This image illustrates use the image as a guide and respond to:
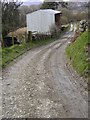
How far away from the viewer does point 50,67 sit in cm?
1495

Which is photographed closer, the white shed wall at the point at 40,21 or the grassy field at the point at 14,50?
the grassy field at the point at 14,50

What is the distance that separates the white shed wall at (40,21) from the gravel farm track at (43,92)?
1954 cm

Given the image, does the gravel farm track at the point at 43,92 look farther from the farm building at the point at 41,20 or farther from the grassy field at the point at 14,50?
the farm building at the point at 41,20

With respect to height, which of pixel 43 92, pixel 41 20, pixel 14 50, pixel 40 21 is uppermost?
pixel 41 20

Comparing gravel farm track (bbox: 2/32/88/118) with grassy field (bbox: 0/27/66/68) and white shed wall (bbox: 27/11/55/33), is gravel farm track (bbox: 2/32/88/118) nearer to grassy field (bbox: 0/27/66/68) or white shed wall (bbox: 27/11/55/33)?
grassy field (bbox: 0/27/66/68)

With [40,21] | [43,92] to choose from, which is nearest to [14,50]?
[43,92]

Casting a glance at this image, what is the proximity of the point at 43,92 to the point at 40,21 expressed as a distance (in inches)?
1024

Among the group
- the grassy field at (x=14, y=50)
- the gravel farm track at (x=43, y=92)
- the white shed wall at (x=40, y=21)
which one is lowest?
the gravel farm track at (x=43, y=92)

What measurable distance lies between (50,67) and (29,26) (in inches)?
868

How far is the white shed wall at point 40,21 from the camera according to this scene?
3494 centimetres

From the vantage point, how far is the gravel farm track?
8.34m

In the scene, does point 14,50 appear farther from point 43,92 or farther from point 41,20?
point 41,20

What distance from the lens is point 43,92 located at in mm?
10320

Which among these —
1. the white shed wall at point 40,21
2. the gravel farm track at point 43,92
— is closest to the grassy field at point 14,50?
the gravel farm track at point 43,92
